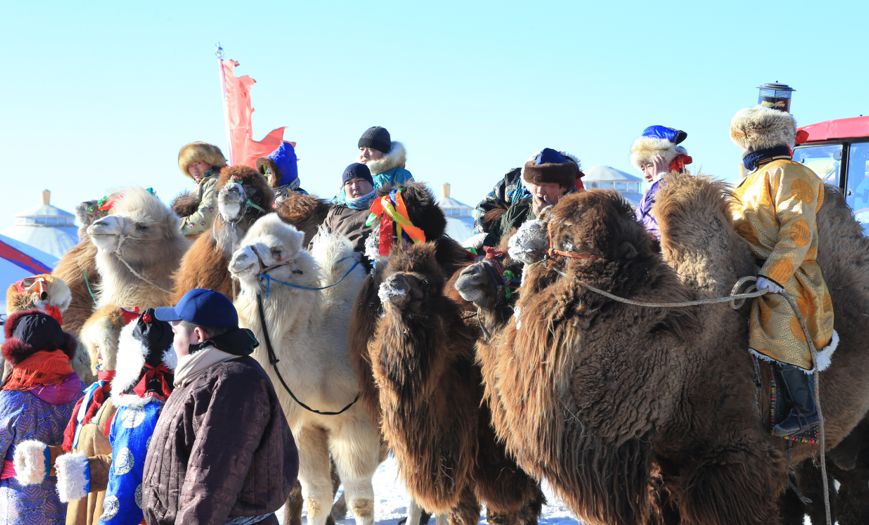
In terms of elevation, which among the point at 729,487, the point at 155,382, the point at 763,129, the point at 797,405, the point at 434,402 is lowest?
the point at 434,402

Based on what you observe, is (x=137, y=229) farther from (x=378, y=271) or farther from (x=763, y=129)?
(x=763, y=129)

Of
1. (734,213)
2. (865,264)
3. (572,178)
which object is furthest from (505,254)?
(865,264)

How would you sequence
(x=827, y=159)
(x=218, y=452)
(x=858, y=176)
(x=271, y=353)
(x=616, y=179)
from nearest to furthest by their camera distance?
(x=218, y=452) < (x=271, y=353) < (x=858, y=176) < (x=827, y=159) < (x=616, y=179)

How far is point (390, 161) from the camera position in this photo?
334 inches

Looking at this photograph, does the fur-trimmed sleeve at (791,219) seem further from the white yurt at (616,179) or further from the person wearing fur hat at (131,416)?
the white yurt at (616,179)

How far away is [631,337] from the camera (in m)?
4.69

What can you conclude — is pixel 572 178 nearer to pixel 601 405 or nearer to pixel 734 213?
pixel 734 213

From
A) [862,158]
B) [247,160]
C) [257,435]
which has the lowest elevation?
[862,158]

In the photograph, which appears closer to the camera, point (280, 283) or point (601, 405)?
point (601, 405)

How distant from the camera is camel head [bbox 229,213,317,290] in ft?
21.0

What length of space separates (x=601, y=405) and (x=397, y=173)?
13.9 ft

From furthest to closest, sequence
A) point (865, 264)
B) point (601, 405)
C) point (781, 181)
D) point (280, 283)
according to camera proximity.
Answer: point (280, 283) < point (865, 264) < point (781, 181) < point (601, 405)

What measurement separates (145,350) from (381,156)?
14.1ft

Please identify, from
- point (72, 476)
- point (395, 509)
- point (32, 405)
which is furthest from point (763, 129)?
point (395, 509)
